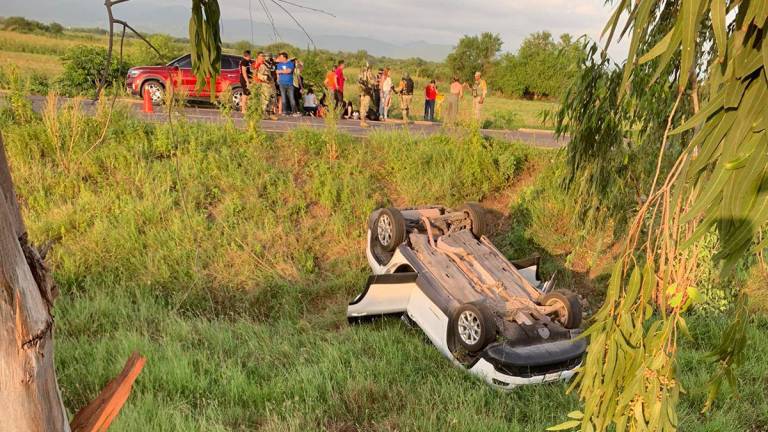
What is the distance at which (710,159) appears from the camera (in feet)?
4.58

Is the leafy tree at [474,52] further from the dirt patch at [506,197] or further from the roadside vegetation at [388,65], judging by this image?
the dirt patch at [506,197]

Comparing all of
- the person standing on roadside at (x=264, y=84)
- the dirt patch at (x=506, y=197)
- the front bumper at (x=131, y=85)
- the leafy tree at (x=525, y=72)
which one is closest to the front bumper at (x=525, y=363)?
the dirt patch at (x=506, y=197)

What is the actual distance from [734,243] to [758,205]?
0.10 meters

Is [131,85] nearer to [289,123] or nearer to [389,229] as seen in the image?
[289,123]

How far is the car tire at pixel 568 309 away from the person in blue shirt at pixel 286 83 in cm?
1144

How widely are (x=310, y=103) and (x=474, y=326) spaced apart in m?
13.5

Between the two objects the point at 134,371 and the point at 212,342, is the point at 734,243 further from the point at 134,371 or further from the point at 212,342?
the point at 212,342

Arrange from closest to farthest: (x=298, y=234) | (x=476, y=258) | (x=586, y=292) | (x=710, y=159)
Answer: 1. (x=710, y=159)
2. (x=476, y=258)
3. (x=586, y=292)
4. (x=298, y=234)

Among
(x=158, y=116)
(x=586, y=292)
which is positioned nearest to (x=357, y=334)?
(x=586, y=292)

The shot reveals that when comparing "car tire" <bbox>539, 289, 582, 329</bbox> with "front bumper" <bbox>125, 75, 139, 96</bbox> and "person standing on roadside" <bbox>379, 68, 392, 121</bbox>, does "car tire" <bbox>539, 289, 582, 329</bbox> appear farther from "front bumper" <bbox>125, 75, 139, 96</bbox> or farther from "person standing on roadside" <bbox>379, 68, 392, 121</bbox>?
"front bumper" <bbox>125, 75, 139, 96</bbox>

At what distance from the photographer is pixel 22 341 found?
59.3 inches

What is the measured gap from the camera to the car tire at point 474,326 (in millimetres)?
5367

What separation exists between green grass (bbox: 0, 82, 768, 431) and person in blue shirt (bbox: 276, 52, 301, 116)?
448cm

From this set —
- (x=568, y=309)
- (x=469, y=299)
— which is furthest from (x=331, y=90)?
(x=568, y=309)
